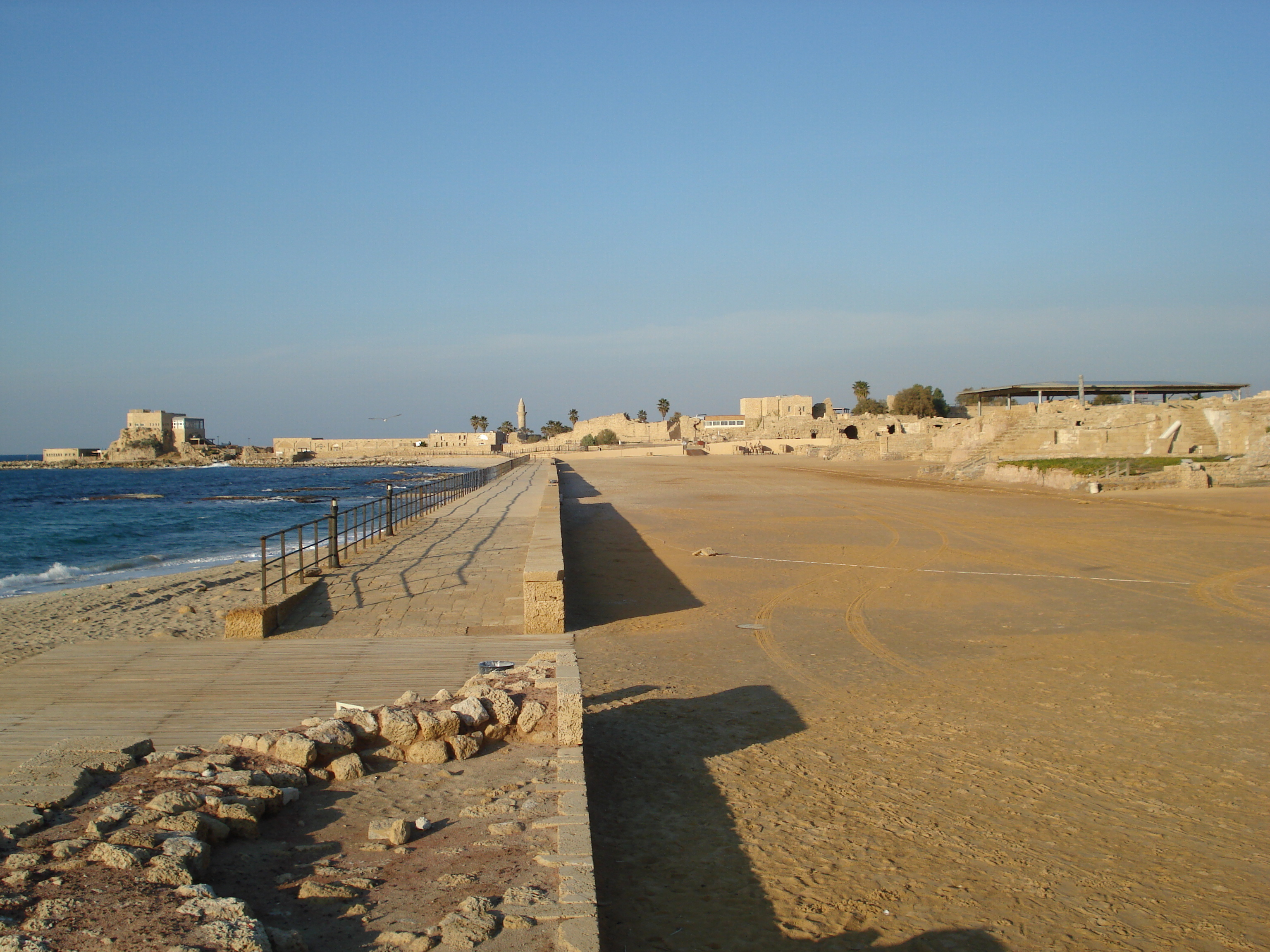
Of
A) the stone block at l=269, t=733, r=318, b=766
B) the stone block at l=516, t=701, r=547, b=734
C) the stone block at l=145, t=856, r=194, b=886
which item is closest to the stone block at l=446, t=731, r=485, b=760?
the stone block at l=516, t=701, r=547, b=734

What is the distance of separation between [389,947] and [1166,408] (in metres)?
36.9

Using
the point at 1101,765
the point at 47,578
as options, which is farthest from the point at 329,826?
the point at 47,578

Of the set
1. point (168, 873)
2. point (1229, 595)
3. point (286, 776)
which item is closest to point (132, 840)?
point (168, 873)

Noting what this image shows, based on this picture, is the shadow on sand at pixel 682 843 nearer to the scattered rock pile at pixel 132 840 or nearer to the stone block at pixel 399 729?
the stone block at pixel 399 729

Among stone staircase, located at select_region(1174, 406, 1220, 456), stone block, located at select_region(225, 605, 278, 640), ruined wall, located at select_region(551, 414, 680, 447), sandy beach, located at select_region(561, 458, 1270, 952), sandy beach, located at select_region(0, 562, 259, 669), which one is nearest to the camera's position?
sandy beach, located at select_region(561, 458, 1270, 952)

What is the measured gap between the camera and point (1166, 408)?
3212 cm

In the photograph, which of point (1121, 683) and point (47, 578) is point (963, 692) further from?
point (47, 578)

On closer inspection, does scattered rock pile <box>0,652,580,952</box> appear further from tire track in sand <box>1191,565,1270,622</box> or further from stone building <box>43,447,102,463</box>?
stone building <box>43,447,102,463</box>

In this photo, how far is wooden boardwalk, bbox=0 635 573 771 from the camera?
4.81m

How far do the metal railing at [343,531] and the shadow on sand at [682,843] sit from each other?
4665 millimetres

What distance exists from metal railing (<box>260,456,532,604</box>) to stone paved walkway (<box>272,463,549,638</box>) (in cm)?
39

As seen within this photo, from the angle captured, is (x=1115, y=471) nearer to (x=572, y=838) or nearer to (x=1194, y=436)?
(x=1194, y=436)

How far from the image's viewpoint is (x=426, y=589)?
995 centimetres

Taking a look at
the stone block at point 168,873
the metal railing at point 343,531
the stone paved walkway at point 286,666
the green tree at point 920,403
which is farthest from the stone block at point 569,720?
the green tree at point 920,403
